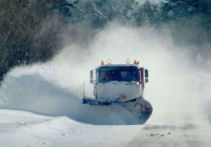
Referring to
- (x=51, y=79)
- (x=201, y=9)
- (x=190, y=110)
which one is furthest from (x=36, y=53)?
(x=201, y=9)

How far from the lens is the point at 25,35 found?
126 ft

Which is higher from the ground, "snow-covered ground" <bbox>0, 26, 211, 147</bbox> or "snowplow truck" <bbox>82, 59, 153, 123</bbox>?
"snowplow truck" <bbox>82, 59, 153, 123</bbox>

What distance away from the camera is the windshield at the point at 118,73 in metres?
19.0

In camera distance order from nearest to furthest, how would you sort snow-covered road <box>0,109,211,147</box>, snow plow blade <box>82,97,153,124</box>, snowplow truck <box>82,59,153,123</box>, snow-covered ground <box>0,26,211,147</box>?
1. snow-covered road <box>0,109,211,147</box>
2. snow-covered ground <box>0,26,211,147</box>
3. snow plow blade <box>82,97,153,124</box>
4. snowplow truck <box>82,59,153,123</box>

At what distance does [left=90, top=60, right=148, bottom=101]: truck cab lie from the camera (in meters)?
18.9

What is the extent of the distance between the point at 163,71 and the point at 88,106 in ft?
57.7

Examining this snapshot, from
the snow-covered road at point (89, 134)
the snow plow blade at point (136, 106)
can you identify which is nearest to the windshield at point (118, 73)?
the snow plow blade at point (136, 106)

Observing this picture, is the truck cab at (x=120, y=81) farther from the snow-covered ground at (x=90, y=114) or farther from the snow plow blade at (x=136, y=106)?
the snow plow blade at (x=136, y=106)

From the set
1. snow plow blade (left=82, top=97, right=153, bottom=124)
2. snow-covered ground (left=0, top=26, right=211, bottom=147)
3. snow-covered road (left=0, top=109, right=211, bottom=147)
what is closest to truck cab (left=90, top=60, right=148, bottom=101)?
snow-covered ground (left=0, top=26, right=211, bottom=147)

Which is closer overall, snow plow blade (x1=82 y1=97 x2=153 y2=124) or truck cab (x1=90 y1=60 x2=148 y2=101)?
snow plow blade (x1=82 y1=97 x2=153 y2=124)

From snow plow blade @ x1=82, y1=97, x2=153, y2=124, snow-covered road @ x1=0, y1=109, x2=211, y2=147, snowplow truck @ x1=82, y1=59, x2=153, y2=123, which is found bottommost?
snow-covered road @ x1=0, y1=109, x2=211, y2=147

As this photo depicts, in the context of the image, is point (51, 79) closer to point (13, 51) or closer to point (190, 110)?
point (190, 110)

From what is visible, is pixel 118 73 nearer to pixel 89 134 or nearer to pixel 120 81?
pixel 120 81

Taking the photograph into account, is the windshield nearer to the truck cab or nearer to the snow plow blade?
the truck cab
